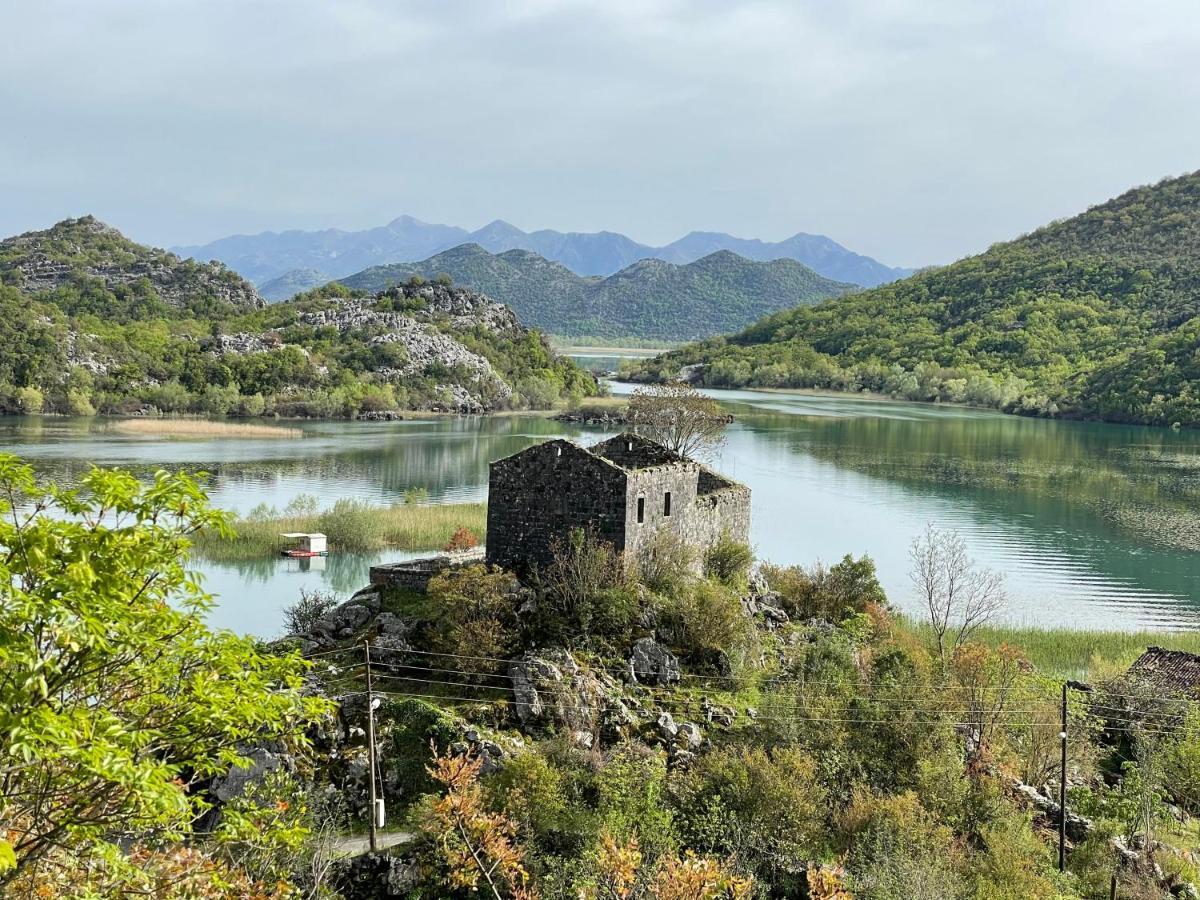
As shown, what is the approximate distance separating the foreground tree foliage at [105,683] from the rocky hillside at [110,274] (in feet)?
498

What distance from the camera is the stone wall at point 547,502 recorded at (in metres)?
23.2

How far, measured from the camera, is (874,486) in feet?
222

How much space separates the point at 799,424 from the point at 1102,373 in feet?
142

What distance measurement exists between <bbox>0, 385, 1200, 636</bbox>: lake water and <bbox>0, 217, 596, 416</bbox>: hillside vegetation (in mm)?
11070

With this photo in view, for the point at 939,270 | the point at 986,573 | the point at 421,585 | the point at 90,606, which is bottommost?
the point at 986,573

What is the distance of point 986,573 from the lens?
41.5 m

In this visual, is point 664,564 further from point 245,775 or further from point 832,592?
point 245,775

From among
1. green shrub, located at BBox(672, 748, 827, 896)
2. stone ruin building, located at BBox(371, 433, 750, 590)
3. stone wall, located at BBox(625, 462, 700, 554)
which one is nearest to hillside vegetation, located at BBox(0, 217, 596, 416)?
stone wall, located at BBox(625, 462, 700, 554)

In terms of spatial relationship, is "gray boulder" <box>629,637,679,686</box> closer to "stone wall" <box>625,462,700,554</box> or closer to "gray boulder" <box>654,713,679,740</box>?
"gray boulder" <box>654,713,679,740</box>

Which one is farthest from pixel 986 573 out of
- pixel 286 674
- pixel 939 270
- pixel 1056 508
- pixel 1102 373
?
pixel 939 270

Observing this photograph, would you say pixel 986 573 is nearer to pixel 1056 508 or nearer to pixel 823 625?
pixel 823 625

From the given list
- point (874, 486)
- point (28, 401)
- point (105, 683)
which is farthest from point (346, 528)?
point (28, 401)

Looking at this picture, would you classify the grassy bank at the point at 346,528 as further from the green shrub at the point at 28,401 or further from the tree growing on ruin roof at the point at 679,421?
the green shrub at the point at 28,401

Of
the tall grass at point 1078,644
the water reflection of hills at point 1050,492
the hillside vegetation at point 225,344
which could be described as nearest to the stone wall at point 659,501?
the tall grass at point 1078,644
